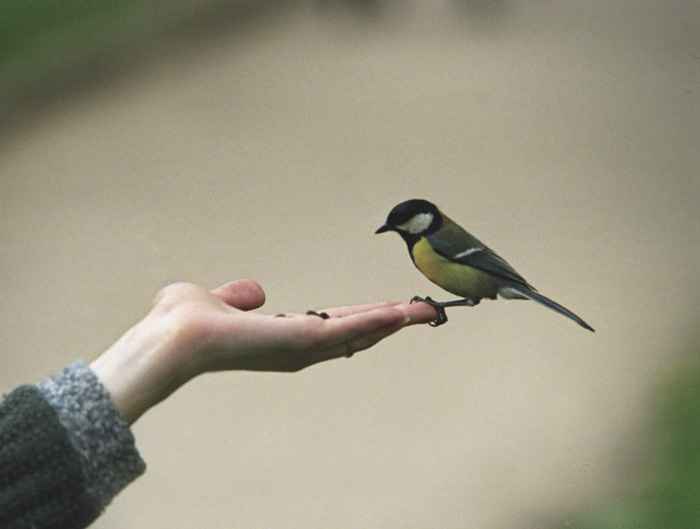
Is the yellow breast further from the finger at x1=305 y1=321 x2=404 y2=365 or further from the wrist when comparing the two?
the wrist

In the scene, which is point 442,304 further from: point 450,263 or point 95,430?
point 95,430

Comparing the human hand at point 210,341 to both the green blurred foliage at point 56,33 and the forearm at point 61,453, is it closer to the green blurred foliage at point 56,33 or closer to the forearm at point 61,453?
the forearm at point 61,453

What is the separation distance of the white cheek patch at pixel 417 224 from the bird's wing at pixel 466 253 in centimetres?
1

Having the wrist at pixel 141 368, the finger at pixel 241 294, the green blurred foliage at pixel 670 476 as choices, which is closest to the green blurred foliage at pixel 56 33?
the finger at pixel 241 294

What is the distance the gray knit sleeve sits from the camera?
1.43 feet

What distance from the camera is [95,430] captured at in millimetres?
442

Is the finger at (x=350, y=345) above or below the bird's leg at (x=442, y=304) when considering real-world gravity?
below

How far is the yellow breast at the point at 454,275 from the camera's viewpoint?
661mm

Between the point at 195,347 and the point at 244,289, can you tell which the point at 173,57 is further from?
the point at 195,347

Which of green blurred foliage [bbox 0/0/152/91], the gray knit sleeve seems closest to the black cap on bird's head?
the gray knit sleeve

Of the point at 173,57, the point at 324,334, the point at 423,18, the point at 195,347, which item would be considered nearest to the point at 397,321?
the point at 324,334

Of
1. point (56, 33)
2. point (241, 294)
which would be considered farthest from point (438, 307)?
point (56, 33)

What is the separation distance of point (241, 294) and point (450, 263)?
0.65 ft

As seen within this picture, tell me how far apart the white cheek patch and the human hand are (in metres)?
0.07
